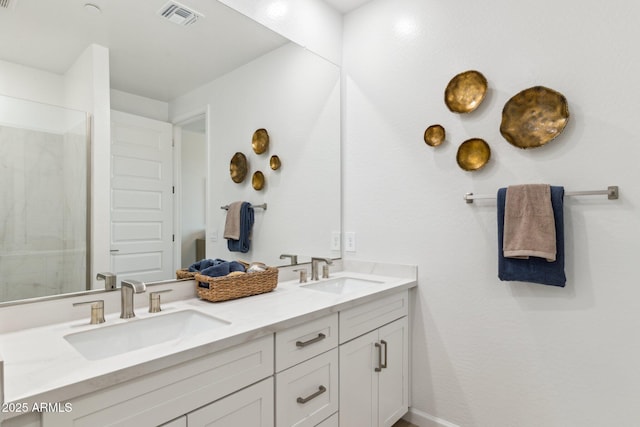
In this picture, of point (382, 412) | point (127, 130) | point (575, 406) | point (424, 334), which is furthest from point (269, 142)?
point (575, 406)

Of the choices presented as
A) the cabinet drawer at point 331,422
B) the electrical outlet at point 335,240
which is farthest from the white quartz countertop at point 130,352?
the electrical outlet at point 335,240

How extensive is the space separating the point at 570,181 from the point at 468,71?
0.73 m

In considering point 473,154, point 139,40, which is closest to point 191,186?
point 139,40

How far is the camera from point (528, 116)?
1.62m

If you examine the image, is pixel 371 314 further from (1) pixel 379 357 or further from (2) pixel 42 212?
(2) pixel 42 212

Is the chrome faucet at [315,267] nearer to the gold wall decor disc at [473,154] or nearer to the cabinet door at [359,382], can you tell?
the cabinet door at [359,382]

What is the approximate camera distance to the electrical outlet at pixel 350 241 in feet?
7.66

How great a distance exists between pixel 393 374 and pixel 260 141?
147 centimetres

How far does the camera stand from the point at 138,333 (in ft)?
4.18

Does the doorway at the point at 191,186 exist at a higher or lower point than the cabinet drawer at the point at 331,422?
higher

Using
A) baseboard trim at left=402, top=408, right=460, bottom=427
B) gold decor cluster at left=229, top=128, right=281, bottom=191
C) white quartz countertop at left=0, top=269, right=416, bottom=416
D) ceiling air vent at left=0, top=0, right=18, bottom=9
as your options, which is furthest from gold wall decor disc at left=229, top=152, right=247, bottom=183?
baseboard trim at left=402, top=408, right=460, bottom=427

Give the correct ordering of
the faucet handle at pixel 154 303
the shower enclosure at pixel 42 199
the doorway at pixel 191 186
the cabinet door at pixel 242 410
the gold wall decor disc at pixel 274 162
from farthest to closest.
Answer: the gold wall decor disc at pixel 274 162, the doorway at pixel 191 186, the faucet handle at pixel 154 303, the shower enclosure at pixel 42 199, the cabinet door at pixel 242 410

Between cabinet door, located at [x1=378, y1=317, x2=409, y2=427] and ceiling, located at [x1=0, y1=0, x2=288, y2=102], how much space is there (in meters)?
1.56

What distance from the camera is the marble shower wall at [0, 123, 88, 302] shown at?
3.76ft
